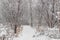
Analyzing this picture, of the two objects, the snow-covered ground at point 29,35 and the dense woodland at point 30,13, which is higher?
the dense woodland at point 30,13

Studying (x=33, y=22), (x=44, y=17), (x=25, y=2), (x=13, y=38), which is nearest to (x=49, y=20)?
(x=44, y=17)

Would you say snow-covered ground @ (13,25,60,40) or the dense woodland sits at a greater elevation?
the dense woodland

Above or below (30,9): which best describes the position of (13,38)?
below

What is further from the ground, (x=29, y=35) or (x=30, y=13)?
(x=30, y=13)

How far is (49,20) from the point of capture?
2408 millimetres

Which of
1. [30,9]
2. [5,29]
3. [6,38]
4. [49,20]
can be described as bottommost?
[6,38]

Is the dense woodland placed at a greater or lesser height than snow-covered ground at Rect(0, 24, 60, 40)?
greater

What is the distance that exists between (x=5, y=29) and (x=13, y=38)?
0.22 metres

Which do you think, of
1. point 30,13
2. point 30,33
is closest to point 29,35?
point 30,33

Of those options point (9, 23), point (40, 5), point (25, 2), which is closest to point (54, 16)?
point (40, 5)

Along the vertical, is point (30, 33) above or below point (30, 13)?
below

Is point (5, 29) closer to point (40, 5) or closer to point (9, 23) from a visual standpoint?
point (9, 23)

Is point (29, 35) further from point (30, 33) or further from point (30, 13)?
point (30, 13)

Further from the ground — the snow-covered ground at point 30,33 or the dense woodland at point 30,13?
the dense woodland at point 30,13
